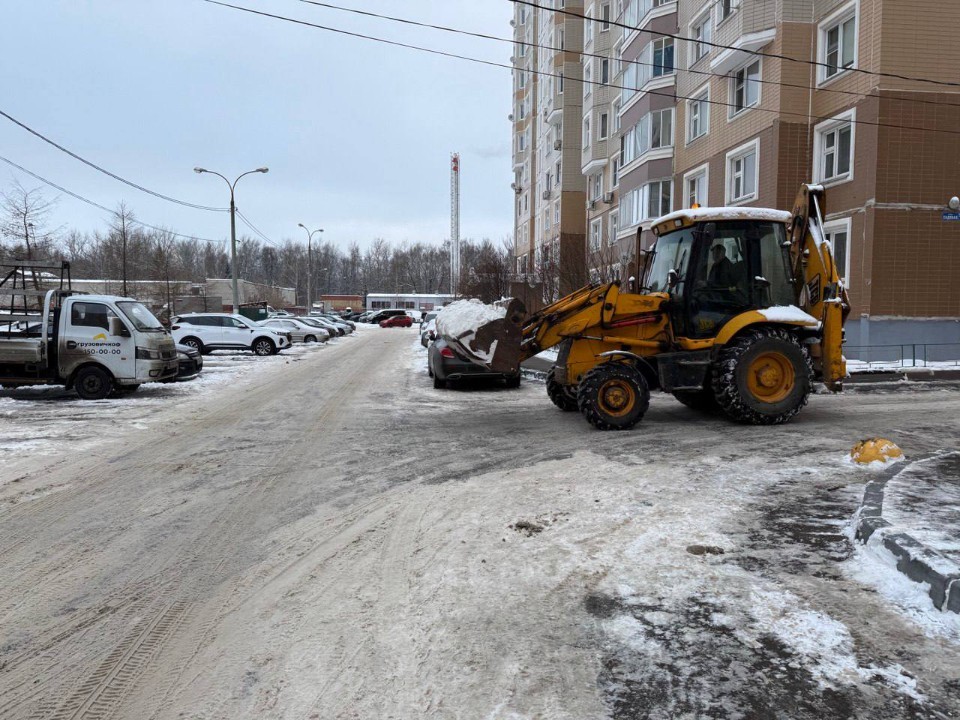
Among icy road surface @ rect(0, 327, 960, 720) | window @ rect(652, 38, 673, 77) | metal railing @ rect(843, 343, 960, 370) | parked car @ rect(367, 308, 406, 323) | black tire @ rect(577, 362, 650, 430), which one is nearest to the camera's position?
icy road surface @ rect(0, 327, 960, 720)

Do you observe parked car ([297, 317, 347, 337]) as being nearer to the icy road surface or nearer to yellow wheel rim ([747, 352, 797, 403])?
yellow wheel rim ([747, 352, 797, 403])

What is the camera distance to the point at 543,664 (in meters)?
3.16

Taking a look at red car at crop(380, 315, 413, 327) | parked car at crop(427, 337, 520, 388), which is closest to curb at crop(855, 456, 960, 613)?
parked car at crop(427, 337, 520, 388)

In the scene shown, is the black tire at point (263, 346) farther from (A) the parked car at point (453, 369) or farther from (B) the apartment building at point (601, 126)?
(B) the apartment building at point (601, 126)

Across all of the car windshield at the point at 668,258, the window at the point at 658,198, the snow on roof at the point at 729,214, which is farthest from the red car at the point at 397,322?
the snow on roof at the point at 729,214

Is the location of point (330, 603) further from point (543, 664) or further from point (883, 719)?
point (883, 719)

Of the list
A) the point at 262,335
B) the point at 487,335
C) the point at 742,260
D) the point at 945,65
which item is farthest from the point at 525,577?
the point at 262,335

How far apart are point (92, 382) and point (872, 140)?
19.6 m

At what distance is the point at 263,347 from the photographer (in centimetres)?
2864

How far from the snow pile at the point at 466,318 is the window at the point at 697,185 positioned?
18413mm

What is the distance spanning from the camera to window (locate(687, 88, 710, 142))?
84.3 feet

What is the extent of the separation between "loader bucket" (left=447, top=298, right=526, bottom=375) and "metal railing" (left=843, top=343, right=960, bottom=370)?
40.9ft

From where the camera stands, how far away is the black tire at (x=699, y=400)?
10.6 m

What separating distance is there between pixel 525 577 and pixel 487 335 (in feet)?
18.7
